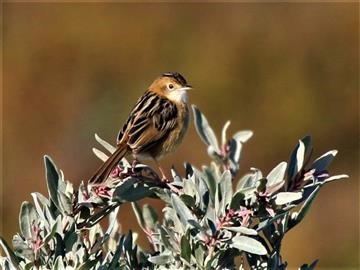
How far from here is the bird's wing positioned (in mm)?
3967

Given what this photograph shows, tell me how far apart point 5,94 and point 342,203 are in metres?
4.51

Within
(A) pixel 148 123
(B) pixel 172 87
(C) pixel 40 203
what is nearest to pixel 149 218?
(C) pixel 40 203

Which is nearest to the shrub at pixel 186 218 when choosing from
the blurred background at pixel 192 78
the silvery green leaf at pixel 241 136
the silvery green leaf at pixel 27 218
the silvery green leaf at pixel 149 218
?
the silvery green leaf at pixel 27 218

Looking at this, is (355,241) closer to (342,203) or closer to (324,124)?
(342,203)

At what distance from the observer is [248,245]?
2.11 meters

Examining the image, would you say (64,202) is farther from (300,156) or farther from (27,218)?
(300,156)

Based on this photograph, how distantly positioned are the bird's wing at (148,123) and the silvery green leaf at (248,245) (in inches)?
69.1

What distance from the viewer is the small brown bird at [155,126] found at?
13.0 feet

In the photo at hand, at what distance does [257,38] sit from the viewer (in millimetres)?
11070

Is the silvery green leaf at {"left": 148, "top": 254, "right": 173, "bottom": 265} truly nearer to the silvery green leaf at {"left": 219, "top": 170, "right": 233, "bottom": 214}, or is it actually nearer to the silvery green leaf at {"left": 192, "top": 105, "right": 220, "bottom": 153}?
the silvery green leaf at {"left": 219, "top": 170, "right": 233, "bottom": 214}

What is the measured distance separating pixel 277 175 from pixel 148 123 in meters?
1.92

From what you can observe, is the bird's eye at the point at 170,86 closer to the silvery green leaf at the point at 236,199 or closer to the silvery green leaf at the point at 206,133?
the silvery green leaf at the point at 206,133

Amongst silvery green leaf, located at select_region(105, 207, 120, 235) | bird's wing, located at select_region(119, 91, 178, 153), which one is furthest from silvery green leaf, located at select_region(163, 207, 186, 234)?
bird's wing, located at select_region(119, 91, 178, 153)

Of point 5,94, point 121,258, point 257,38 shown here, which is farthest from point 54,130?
point 121,258
